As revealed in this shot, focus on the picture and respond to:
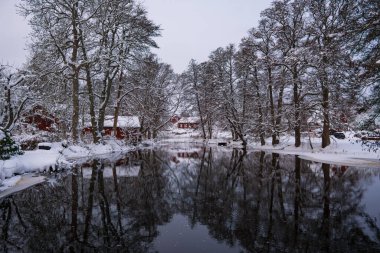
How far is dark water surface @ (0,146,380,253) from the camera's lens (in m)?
5.58

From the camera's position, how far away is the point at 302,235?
596cm

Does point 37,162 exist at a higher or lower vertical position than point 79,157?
higher

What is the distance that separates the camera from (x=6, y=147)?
45.2ft

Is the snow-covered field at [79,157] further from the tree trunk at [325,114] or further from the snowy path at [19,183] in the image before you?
the tree trunk at [325,114]

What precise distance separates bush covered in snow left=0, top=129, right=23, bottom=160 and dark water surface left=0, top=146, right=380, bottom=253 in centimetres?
308

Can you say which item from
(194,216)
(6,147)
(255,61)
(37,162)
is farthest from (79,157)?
(255,61)

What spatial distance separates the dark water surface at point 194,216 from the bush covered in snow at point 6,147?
308 centimetres

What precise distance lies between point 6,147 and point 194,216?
1041 cm

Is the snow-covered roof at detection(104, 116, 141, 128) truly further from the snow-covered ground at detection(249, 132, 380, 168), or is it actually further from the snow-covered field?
the snow-covered ground at detection(249, 132, 380, 168)

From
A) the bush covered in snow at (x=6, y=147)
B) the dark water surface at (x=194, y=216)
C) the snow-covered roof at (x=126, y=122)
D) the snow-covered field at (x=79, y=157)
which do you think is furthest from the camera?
the snow-covered roof at (x=126, y=122)

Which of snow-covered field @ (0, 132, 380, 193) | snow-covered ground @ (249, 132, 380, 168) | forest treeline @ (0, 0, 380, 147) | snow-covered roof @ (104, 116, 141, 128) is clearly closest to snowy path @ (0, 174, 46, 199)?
snow-covered field @ (0, 132, 380, 193)

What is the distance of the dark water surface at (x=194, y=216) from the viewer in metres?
5.58

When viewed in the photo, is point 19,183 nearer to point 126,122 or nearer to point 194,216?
point 194,216

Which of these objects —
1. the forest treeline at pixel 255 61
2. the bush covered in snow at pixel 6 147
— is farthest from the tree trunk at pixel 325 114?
the bush covered in snow at pixel 6 147
